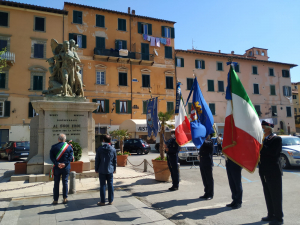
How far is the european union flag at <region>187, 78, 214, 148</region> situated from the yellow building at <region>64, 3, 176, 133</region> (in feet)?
72.8

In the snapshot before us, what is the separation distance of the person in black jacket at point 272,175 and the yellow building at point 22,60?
1028 inches

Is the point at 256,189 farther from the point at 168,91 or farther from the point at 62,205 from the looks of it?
the point at 168,91

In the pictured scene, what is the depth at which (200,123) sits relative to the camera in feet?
22.5

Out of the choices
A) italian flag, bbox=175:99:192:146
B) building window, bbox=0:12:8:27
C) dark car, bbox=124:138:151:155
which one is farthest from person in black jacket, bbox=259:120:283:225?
building window, bbox=0:12:8:27

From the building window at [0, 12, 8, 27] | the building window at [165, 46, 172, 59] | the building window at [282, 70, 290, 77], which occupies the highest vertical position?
the building window at [0, 12, 8, 27]

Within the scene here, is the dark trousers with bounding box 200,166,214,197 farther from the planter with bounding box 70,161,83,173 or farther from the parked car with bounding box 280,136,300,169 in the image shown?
the parked car with bounding box 280,136,300,169

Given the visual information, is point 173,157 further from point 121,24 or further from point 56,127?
point 121,24

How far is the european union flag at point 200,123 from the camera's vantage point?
6.50 metres

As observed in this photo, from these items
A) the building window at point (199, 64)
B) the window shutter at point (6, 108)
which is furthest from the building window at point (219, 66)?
the window shutter at point (6, 108)

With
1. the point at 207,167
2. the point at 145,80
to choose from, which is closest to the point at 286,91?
the point at 145,80

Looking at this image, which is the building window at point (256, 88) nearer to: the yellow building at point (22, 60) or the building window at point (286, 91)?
the building window at point (286, 91)

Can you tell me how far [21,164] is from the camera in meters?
8.52

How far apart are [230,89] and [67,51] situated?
6571 mm

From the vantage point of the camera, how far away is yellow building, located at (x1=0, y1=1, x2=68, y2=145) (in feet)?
85.3
